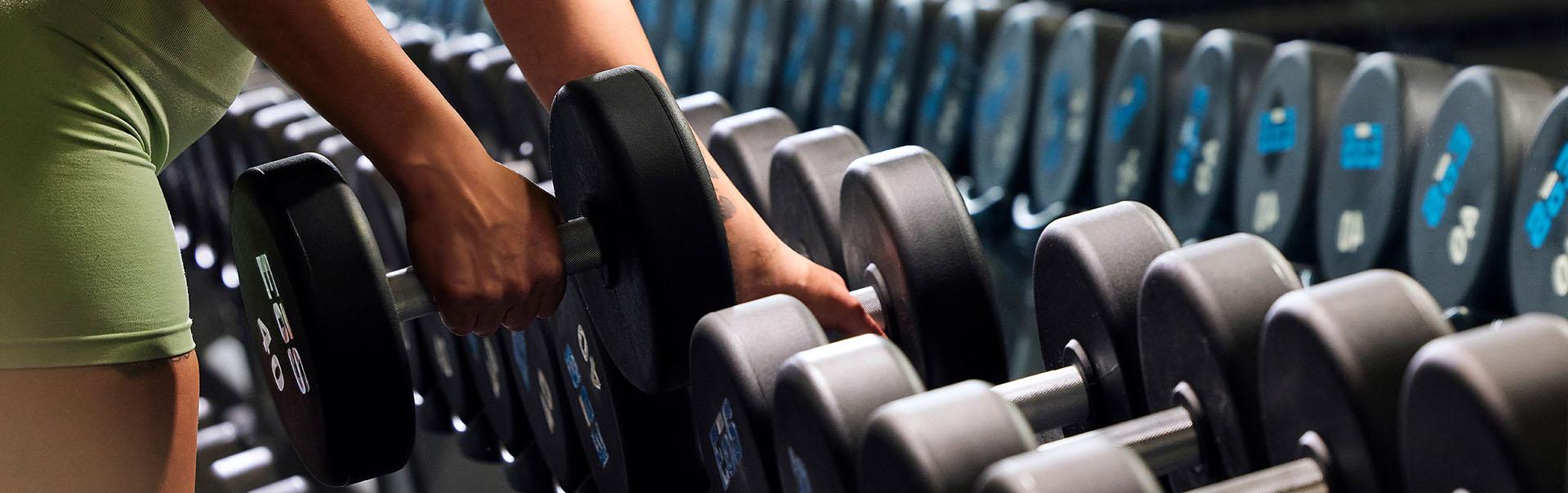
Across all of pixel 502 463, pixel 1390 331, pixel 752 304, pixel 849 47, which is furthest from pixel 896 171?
pixel 849 47

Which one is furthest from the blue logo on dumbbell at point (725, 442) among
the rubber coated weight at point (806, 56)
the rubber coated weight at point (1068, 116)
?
the rubber coated weight at point (806, 56)

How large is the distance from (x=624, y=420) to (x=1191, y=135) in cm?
75

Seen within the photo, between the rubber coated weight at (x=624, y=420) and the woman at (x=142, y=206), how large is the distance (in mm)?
371

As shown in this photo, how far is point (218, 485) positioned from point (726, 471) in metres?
0.82

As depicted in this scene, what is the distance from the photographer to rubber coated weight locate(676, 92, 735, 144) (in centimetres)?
151

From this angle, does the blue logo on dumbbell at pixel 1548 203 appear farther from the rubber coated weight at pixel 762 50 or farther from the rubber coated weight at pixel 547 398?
the rubber coated weight at pixel 762 50

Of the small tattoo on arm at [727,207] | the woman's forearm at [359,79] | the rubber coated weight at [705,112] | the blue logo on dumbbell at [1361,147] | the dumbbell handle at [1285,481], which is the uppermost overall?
the woman's forearm at [359,79]

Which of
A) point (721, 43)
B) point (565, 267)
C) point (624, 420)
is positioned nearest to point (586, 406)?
point (624, 420)

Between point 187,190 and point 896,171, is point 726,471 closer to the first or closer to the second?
point 896,171

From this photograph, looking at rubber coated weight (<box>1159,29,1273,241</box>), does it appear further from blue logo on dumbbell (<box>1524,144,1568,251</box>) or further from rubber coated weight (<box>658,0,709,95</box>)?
rubber coated weight (<box>658,0,709,95</box>)

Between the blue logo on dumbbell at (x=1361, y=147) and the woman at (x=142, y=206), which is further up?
the woman at (x=142, y=206)

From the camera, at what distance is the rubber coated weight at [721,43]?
7.93 feet

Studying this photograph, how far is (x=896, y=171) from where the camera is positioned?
1036 mm

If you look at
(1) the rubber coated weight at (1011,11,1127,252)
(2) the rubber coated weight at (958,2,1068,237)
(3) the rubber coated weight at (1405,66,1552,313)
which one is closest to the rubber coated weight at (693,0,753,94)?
(2) the rubber coated weight at (958,2,1068,237)
